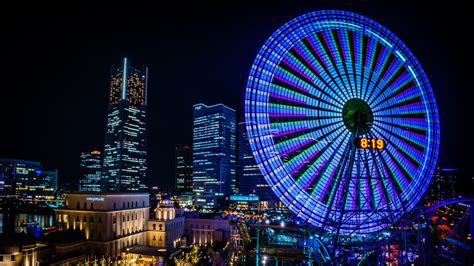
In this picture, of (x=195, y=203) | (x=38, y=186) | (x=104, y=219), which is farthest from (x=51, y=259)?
(x=38, y=186)

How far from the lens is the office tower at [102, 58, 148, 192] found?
16488 cm

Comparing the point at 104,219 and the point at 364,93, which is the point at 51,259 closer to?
the point at 104,219

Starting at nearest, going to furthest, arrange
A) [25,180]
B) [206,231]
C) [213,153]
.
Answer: [206,231] < [25,180] < [213,153]

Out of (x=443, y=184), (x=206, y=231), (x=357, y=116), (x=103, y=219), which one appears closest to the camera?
(x=357, y=116)

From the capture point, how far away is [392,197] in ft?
74.3

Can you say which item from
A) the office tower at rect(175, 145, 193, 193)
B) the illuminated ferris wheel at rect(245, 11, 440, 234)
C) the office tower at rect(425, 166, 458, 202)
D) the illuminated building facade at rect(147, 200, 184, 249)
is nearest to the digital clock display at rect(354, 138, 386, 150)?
the illuminated ferris wheel at rect(245, 11, 440, 234)

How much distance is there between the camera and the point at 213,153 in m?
154

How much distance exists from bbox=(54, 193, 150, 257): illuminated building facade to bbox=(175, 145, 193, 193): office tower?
125278 millimetres

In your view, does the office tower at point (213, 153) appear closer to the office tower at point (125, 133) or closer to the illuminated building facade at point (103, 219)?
the office tower at point (125, 133)

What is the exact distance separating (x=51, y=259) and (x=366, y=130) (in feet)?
108

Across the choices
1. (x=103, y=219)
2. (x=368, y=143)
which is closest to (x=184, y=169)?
(x=103, y=219)

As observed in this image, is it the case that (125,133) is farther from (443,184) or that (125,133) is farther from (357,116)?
(357,116)

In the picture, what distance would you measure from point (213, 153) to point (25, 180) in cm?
7854

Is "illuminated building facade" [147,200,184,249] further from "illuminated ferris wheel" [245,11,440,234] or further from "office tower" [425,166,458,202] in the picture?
"office tower" [425,166,458,202]
